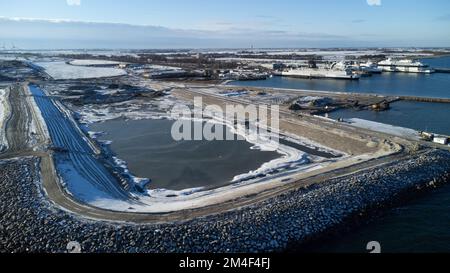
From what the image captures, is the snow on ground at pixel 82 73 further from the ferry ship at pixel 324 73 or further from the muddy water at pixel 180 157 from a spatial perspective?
the muddy water at pixel 180 157

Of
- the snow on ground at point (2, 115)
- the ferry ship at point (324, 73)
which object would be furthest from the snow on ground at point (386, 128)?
the ferry ship at point (324, 73)

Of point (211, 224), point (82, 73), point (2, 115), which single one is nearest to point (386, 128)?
point (211, 224)

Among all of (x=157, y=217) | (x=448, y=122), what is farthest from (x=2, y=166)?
(x=448, y=122)

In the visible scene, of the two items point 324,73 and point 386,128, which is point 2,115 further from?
point 324,73

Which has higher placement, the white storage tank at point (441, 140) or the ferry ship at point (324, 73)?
the ferry ship at point (324, 73)

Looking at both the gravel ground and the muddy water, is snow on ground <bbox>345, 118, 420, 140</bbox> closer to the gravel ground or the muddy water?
the gravel ground

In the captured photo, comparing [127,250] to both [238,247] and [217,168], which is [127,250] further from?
[217,168]
